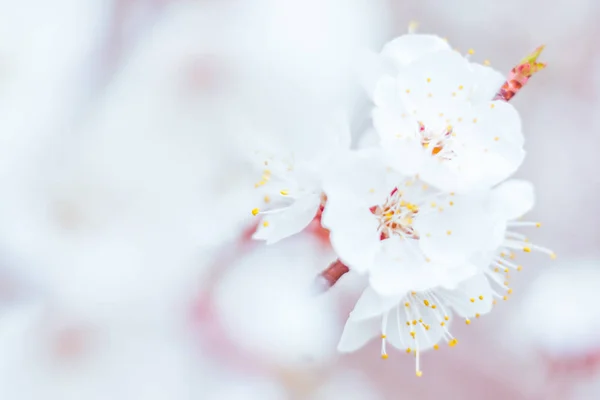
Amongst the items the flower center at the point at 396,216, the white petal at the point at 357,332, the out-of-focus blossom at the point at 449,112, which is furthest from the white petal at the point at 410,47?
the white petal at the point at 357,332

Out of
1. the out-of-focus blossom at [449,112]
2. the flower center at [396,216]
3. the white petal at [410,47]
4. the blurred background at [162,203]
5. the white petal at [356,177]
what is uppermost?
the white petal at [410,47]

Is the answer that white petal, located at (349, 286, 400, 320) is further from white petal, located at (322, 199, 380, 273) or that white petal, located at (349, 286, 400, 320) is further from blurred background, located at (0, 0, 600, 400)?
blurred background, located at (0, 0, 600, 400)

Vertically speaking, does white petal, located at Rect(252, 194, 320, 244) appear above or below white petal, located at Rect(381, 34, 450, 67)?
below

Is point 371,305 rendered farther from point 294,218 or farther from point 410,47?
point 410,47

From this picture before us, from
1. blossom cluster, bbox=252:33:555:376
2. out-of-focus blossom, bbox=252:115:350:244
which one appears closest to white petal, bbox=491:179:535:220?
blossom cluster, bbox=252:33:555:376

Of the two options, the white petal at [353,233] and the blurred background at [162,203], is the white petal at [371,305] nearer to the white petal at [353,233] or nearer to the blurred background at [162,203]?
the white petal at [353,233]

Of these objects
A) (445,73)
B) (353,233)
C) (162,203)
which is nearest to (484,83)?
(445,73)

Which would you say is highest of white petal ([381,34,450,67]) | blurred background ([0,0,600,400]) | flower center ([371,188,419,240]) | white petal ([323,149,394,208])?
white petal ([381,34,450,67])

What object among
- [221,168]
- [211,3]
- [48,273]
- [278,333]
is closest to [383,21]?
[211,3]

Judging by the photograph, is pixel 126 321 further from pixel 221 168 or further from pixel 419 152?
pixel 419 152
